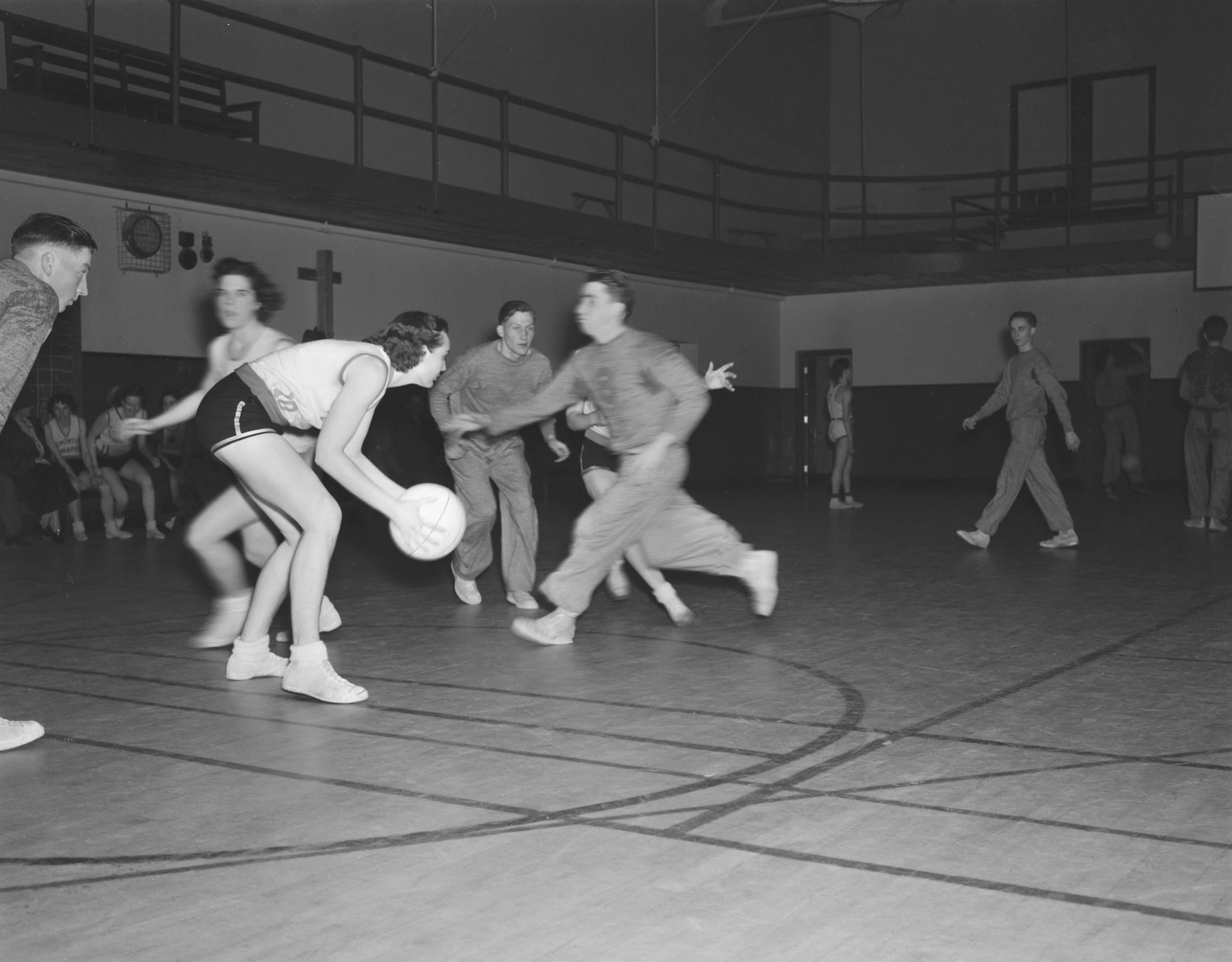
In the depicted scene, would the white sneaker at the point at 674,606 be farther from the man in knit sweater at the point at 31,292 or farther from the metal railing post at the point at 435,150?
the metal railing post at the point at 435,150

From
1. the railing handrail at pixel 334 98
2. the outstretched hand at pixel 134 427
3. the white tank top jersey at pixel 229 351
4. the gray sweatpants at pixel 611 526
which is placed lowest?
the gray sweatpants at pixel 611 526

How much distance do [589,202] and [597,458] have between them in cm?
1298

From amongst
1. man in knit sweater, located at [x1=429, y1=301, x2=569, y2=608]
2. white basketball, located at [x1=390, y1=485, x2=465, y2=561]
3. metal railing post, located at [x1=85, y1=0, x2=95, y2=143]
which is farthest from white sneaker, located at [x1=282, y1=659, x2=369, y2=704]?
metal railing post, located at [x1=85, y1=0, x2=95, y2=143]

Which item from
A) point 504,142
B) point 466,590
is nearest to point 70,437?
point 504,142

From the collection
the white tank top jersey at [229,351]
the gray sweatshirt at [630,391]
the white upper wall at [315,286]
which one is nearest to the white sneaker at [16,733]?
the white tank top jersey at [229,351]

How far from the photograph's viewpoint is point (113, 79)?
13.7 meters

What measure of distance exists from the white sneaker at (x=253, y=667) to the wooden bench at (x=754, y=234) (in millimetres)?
15997

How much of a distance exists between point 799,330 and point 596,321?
1713 cm

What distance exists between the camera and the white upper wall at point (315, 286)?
12.8 m

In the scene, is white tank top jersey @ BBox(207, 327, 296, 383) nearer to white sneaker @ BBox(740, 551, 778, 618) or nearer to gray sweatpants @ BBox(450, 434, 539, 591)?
gray sweatpants @ BBox(450, 434, 539, 591)

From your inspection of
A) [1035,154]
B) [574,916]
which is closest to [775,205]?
[1035,154]

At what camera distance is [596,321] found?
5.78 meters

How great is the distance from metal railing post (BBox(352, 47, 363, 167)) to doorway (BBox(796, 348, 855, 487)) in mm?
10950

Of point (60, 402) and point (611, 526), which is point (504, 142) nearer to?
point (60, 402)
